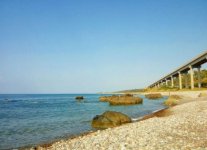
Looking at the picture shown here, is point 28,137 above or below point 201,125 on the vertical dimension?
below

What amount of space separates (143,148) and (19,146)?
33.5 ft

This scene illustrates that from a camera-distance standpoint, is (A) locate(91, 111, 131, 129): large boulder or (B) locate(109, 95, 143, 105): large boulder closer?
(A) locate(91, 111, 131, 129): large boulder

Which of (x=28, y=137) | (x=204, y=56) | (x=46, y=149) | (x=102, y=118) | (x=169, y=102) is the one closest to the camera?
(x=46, y=149)

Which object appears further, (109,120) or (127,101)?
(127,101)

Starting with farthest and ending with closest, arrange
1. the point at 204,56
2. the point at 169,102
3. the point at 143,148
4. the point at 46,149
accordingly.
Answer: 1. the point at 204,56
2. the point at 169,102
3. the point at 46,149
4. the point at 143,148

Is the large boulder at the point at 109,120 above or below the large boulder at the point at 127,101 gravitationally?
below

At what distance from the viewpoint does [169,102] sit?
A: 51.6m

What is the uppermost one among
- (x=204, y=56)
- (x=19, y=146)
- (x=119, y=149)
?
(x=204, y=56)

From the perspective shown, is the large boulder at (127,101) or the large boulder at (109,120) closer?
the large boulder at (109,120)

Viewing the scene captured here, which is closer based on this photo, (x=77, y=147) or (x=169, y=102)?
(x=77, y=147)

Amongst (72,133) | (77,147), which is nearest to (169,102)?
(72,133)

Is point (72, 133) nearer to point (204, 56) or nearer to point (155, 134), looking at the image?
point (155, 134)

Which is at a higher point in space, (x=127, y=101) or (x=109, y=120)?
(x=127, y=101)

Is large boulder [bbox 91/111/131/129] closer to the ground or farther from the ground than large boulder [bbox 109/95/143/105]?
closer to the ground
